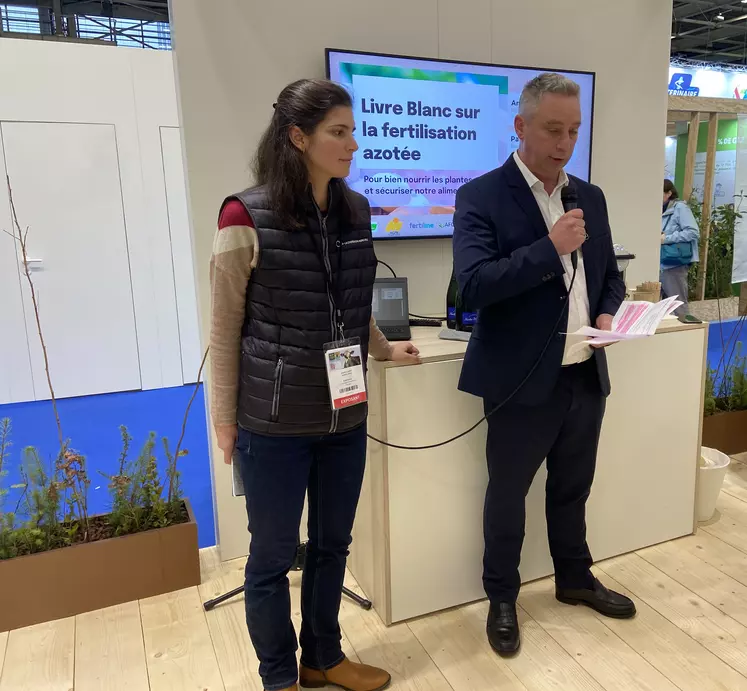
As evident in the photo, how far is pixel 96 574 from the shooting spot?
212cm

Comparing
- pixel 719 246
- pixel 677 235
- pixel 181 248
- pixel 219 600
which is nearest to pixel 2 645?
pixel 219 600

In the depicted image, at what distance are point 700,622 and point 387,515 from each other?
3.55 feet

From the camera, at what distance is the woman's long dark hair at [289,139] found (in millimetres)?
1289

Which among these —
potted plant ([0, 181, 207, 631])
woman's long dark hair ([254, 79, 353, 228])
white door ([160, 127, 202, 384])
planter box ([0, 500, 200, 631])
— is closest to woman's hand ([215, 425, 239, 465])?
woman's long dark hair ([254, 79, 353, 228])

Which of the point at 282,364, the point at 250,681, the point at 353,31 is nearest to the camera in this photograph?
the point at 282,364

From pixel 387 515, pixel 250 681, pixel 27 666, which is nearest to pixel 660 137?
pixel 387 515

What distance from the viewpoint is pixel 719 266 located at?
22.6ft

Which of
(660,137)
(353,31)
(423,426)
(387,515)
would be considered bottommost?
(387,515)

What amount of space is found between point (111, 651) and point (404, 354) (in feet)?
4.28

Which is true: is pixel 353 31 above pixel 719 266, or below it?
above

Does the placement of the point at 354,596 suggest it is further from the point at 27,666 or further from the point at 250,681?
the point at 27,666

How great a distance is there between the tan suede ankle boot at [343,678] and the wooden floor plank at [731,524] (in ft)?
5.40

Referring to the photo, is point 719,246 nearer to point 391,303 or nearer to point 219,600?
point 391,303

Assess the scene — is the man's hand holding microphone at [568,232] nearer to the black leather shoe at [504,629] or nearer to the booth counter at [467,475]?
the booth counter at [467,475]
